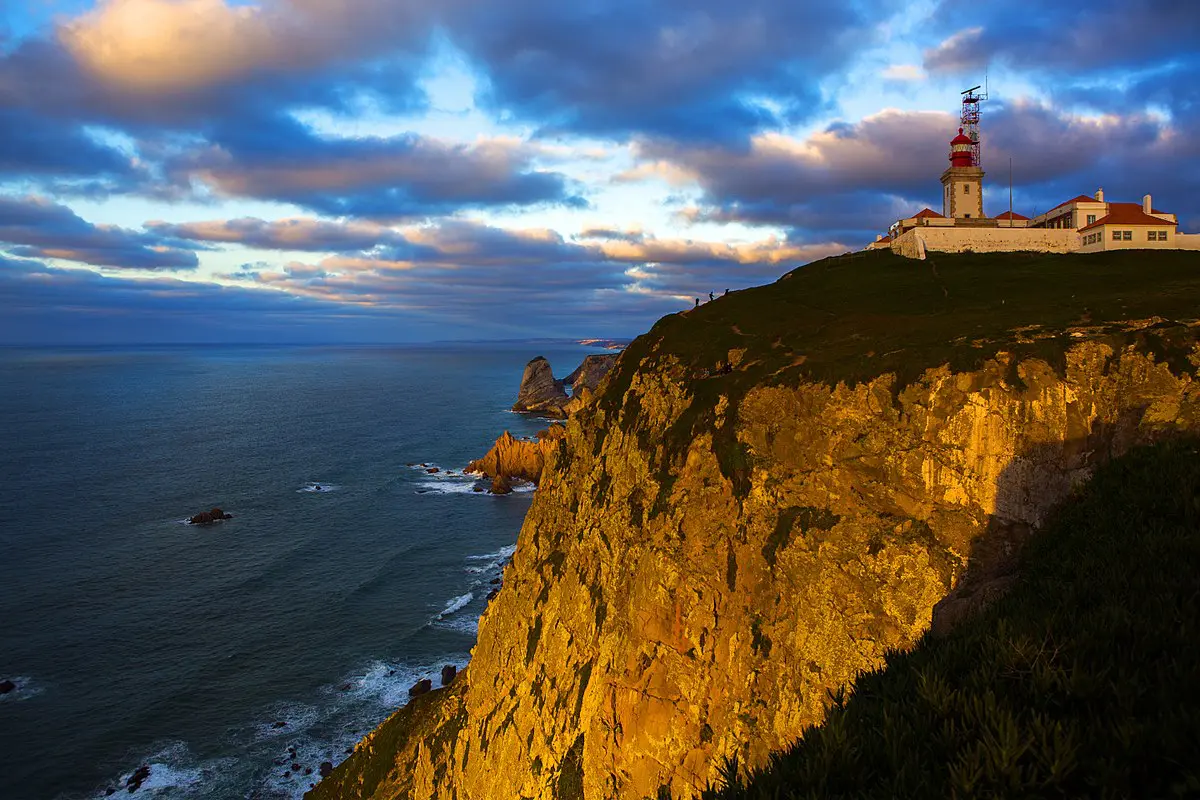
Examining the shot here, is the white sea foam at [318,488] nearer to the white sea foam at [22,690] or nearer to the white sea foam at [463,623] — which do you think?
the white sea foam at [463,623]

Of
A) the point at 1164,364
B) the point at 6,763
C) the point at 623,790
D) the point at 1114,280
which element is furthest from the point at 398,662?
the point at 1114,280

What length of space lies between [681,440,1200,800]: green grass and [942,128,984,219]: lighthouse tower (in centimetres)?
6868

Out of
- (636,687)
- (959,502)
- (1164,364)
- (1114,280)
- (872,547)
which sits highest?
(1114,280)

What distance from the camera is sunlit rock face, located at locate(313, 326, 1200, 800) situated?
28.4 meters

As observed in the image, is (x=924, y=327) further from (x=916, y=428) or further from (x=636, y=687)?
(x=636, y=687)

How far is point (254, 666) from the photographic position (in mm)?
57406

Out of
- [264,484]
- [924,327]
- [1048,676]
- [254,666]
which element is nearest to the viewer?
[1048,676]

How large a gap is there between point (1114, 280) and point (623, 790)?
1751 inches

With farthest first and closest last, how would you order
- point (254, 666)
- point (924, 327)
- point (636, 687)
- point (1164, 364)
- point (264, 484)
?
1. point (264, 484)
2. point (254, 666)
3. point (924, 327)
4. point (636, 687)
5. point (1164, 364)

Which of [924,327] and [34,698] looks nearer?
[924,327]

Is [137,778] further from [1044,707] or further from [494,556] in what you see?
[1044,707]

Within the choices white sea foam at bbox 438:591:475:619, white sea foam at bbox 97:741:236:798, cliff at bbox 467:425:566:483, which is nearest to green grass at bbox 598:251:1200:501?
white sea foam at bbox 438:591:475:619

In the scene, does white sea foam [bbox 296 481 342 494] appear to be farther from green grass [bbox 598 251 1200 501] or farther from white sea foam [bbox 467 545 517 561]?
green grass [bbox 598 251 1200 501]

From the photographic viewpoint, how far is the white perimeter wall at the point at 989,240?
59.8 metres
